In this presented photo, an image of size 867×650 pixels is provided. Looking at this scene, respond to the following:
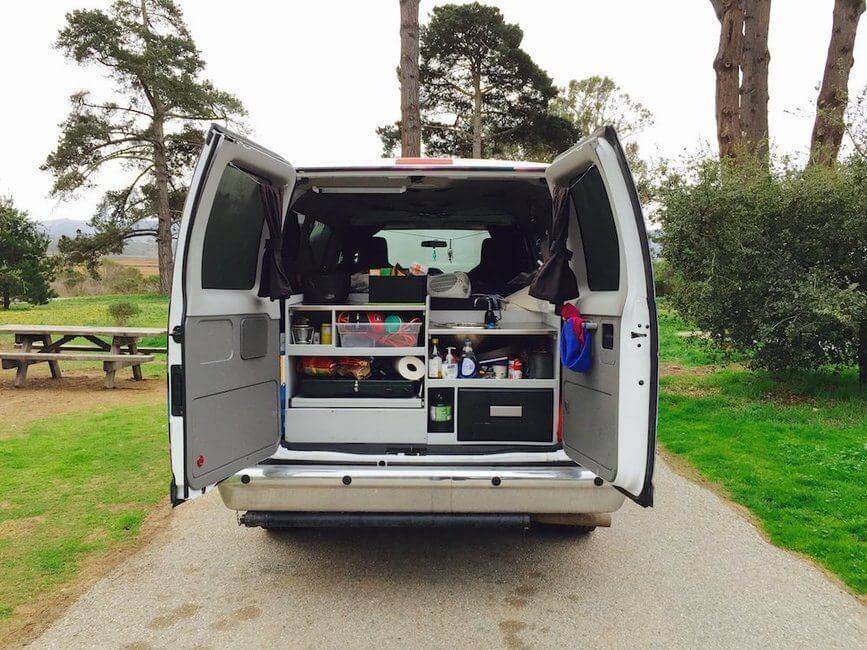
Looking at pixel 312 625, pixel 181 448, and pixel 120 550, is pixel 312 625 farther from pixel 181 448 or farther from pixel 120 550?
pixel 120 550

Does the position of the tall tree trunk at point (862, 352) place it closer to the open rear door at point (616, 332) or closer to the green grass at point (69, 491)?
the open rear door at point (616, 332)

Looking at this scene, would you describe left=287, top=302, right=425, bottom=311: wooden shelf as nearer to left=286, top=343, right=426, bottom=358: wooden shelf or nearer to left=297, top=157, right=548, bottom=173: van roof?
left=286, top=343, right=426, bottom=358: wooden shelf

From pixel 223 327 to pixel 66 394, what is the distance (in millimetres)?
6919

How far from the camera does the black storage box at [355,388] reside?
380 centimetres

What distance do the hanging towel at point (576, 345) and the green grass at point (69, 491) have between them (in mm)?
3031

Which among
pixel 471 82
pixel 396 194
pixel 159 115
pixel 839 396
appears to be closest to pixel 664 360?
pixel 839 396

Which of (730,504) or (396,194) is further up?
(396,194)

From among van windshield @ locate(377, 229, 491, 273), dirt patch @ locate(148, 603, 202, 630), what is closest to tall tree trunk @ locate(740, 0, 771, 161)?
van windshield @ locate(377, 229, 491, 273)

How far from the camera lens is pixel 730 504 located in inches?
178

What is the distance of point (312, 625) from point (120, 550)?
1.65m

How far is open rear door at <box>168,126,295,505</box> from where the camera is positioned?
274cm

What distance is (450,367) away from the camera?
392 centimetres

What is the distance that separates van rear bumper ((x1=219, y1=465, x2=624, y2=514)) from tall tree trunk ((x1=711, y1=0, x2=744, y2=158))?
8336 mm

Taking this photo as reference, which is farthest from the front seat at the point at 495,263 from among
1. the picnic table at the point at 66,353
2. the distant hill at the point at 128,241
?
the distant hill at the point at 128,241
